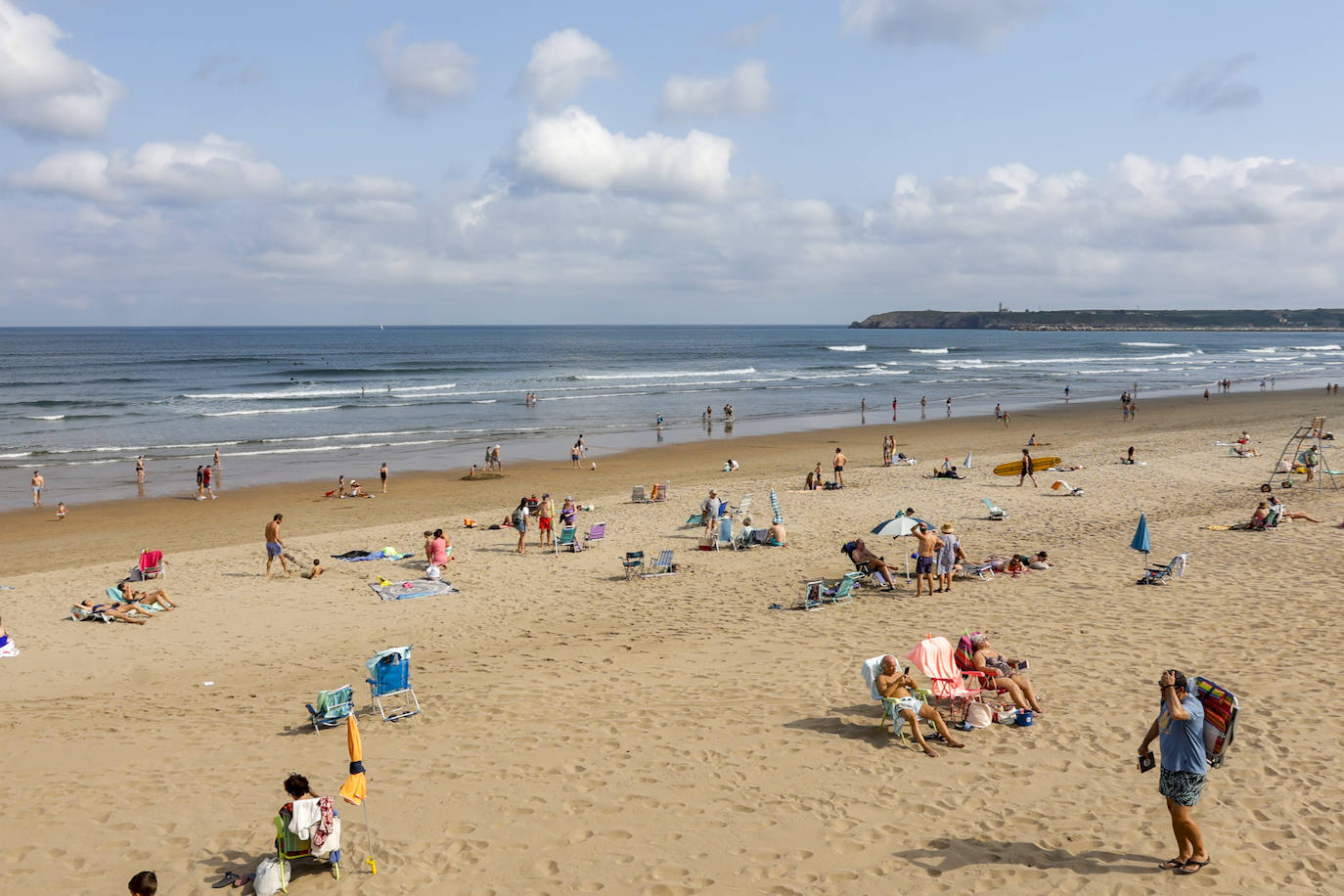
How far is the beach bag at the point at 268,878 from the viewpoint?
5918mm

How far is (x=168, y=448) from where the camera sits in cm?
3456

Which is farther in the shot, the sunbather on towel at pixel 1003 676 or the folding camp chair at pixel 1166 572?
the folding camp chair at pixel 1166 572

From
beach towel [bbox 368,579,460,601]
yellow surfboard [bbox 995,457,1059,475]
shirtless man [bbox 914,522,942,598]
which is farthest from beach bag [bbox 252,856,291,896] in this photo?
yellow surfboard [bbox 995,457,1059,475]

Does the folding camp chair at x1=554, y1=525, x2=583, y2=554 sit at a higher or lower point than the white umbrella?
lower

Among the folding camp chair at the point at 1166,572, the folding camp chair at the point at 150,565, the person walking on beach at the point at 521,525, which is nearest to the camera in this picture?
the folding camp chair at the point at 1166,572

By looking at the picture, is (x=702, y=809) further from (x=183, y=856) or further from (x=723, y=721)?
(x=183, y=856)

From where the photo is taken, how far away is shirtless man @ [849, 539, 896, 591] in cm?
1317

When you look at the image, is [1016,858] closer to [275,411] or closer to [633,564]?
[633,564]

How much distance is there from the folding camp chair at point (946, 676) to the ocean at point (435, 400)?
2423 cm

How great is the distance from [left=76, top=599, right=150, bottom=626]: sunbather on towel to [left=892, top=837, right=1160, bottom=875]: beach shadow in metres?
11.7

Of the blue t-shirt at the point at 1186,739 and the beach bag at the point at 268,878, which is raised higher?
the blue t-shirt at the point at 1186,739

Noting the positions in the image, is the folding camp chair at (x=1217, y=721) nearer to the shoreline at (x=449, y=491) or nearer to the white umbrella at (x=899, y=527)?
the white umbrella at (x=899, y=527)

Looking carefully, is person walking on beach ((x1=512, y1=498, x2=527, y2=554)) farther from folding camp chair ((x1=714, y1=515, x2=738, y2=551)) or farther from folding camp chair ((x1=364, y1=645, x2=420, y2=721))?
folding camp chair ((x1=364, y1=645, x2=420, y2=721))

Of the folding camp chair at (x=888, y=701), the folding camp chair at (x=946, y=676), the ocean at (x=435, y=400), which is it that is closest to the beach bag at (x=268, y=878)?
the folding camp chair at (x=888, y=701)
